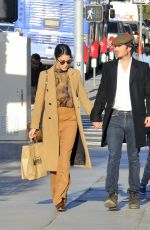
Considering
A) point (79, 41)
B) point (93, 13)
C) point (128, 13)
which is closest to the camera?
point (79, 41)

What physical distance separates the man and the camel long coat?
241 millimetres

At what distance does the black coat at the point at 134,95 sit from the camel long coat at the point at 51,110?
197mm

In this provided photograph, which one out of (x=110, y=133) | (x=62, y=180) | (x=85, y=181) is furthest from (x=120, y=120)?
(x=85, y=181)

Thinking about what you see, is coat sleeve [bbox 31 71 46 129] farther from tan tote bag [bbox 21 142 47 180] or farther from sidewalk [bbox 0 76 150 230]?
sidewalk [bbox 0 76 150 230]

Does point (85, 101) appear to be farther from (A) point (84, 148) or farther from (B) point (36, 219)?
(B) point (36, 219)

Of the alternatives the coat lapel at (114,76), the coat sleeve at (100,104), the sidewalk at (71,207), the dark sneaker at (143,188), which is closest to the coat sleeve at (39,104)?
the coat sleeve at (100,104)

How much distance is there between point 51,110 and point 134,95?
894mm

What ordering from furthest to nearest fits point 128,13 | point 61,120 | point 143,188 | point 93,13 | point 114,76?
point 128,13, point 93,13, point 143,188, point 61,120, point 114,76

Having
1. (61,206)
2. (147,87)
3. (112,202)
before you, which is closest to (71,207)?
(61,206)

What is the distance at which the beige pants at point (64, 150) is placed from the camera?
10633 mm

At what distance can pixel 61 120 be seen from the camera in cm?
1073

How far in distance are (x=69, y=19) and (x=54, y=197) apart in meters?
31.3

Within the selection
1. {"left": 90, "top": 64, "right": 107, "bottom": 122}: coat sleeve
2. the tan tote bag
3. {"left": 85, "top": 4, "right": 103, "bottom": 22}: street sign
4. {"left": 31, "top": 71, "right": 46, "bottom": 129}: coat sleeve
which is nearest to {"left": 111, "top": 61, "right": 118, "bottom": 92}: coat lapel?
{"left": 90, "top": 64, "right": 107, "bottom": 122}: coat sleeve

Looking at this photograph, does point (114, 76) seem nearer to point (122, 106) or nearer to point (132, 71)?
point (132, 71)
